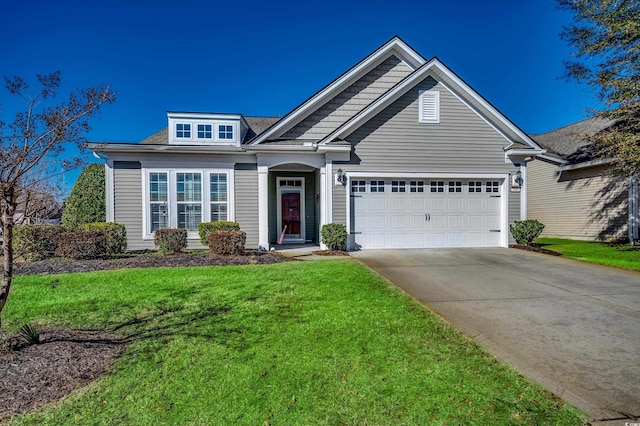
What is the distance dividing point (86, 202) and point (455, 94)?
1402 cm

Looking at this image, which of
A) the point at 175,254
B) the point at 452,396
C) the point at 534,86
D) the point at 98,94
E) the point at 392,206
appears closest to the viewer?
the point at 452,396

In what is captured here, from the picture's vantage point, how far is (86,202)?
494 inches

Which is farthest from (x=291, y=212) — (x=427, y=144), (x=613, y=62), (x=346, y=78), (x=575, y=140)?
(x=575, y=140)

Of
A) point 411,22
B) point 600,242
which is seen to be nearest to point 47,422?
point 411,22

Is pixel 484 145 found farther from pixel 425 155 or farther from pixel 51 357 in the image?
pixel 51 357

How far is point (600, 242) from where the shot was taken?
14.1 metres

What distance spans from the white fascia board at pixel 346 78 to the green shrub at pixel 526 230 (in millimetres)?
7284

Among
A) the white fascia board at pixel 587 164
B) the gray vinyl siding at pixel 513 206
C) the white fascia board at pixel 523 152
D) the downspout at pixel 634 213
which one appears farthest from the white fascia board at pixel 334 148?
the downspout at pixel 634 213

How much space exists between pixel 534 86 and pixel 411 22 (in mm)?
10635

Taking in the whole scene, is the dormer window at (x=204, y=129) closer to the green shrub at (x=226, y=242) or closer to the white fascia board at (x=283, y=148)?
the white fascia board at (x=283, y=148)

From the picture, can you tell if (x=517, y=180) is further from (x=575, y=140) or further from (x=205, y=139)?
(x=205, y=139)

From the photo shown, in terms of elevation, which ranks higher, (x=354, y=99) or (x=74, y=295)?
(x=354, y=99)

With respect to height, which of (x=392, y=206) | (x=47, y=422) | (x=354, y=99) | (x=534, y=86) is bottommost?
(x=47, y=422)

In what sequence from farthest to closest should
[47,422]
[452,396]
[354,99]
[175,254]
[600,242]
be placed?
[600,242]
[354,99]
[175,254]
[452,396]
[47,422]
